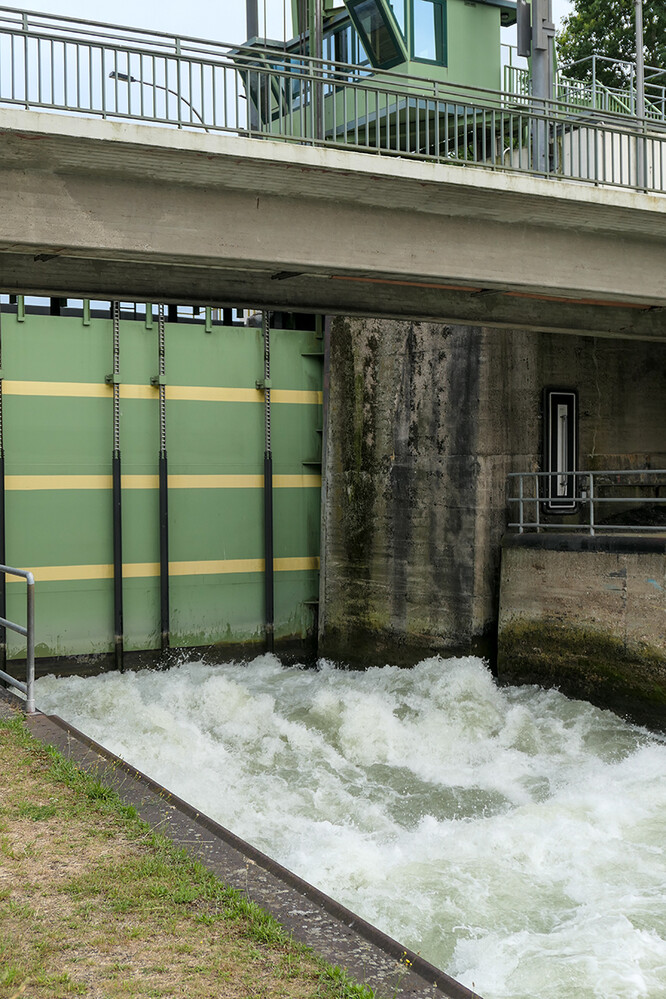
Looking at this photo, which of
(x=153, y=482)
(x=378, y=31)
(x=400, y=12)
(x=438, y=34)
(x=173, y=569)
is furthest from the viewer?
(x=438, y=34)

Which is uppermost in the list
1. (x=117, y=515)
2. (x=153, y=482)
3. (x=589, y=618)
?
(x=153, y=482)

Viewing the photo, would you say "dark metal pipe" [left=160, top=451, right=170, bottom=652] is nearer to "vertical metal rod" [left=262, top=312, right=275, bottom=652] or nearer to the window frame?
"vertical metal rod" [left=262, top=312, right=275, bottom=652]

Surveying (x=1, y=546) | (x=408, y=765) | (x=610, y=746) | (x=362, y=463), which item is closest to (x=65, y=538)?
(x=1, y=546)

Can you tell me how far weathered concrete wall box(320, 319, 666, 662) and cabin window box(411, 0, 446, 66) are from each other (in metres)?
4.97

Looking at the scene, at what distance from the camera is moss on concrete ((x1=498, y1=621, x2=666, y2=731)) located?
1117cm

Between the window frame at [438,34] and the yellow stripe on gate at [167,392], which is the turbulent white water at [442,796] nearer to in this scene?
the yellow stripe on gate at [167,392]

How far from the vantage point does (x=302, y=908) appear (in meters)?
4.06

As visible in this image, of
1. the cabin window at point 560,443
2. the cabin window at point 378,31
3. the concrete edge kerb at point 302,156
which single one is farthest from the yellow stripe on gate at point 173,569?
the cabin window at point 378,31

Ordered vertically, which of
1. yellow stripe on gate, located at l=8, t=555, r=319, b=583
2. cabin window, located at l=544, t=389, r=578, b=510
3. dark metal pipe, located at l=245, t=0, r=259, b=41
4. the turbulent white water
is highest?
dark metal pipe, located at l=245, t=0, r=259, b=41

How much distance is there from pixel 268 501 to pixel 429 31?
8221 millimetres

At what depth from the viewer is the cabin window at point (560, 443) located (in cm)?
1383

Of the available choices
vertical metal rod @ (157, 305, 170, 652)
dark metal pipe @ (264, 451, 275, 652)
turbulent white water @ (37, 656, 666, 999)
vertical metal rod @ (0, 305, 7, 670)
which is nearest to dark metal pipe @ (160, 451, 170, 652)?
vertical metal rod @ (157, 305, 170, 652)

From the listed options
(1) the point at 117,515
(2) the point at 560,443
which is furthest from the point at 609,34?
(1) the point at 117,515

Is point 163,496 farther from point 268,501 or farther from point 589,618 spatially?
point 589,618
